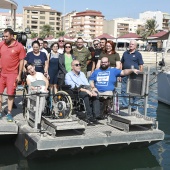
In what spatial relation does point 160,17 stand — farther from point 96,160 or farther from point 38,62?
point 96,160

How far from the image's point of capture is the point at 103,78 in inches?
295

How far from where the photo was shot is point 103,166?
258 inches

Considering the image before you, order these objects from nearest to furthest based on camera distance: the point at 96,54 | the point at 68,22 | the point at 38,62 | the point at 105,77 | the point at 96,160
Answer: the point at 96,160 < the point at 105,77 < the point at 38,62 < the point at 96,54 < the point at 68,22

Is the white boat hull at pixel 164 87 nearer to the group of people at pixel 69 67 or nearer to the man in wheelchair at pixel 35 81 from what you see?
the group of people at pixel 69 67

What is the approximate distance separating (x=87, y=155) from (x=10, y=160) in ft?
4.74

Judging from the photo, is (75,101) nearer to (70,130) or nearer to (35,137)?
(70,130)

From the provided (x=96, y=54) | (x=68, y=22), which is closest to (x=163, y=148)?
(x=96, y=54)

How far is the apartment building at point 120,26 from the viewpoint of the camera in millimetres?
144375

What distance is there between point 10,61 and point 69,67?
207 cm

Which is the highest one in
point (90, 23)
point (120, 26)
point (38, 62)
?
point (90, 23)

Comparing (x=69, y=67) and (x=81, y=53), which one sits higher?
(x=81, y=53)

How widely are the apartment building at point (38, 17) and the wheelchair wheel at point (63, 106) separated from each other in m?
147

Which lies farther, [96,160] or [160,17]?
[160,17]

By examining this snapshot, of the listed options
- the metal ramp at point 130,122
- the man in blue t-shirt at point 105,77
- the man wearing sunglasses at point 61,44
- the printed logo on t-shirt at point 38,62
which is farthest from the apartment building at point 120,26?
the metal ramp at point 130,122
